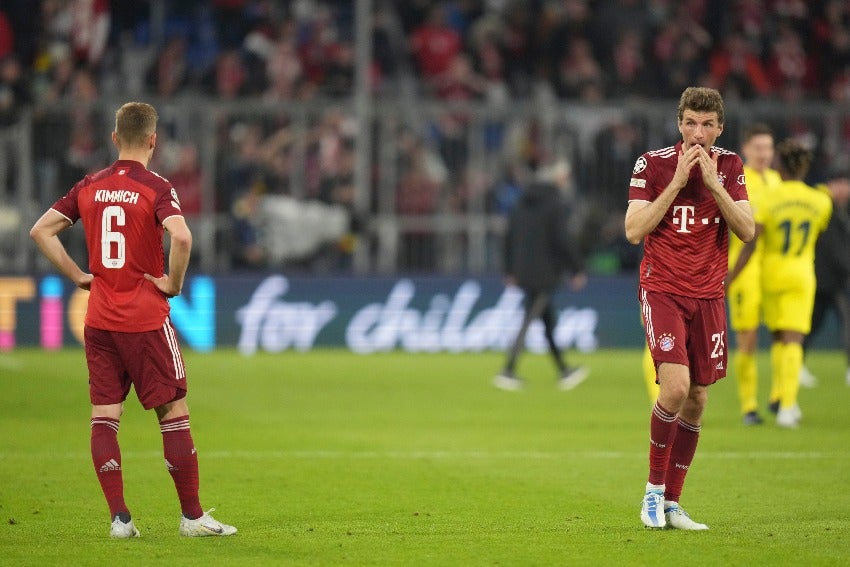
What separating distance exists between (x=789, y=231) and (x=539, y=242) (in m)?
4.73

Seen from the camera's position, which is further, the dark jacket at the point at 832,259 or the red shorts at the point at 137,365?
the dark jacket at the point at 832,259

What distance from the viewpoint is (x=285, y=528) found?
801cm

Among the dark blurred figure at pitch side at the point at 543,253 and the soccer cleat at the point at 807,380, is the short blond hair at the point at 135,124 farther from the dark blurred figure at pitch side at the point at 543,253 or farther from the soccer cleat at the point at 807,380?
the soccer cleat at the point at 807,380

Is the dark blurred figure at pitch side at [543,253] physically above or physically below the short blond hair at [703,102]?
below

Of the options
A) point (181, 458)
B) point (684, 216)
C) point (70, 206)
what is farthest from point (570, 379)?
point (70, 206)

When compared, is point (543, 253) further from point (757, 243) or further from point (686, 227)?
point (686, 227)

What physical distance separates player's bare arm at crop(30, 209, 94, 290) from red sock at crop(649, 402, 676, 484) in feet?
9.59

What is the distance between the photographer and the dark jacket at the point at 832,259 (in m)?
16.0

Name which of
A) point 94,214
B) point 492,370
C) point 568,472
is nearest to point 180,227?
point 94,214

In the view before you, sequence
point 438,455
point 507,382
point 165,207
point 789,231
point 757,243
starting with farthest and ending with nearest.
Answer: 1. point 507,382
2. point 789,231
3. point 757,243
4. point 438,455
5. point 165,207

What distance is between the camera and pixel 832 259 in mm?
16031

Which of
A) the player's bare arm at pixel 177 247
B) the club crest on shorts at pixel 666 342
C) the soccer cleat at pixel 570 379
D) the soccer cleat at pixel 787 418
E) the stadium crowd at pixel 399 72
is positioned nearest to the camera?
the player's bare arm at pixel 177 247

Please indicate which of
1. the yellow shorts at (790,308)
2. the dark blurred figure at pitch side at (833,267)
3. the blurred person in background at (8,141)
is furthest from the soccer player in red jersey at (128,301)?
the blurred person in background at (8,141)

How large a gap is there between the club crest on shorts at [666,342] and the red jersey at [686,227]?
0.25 m
